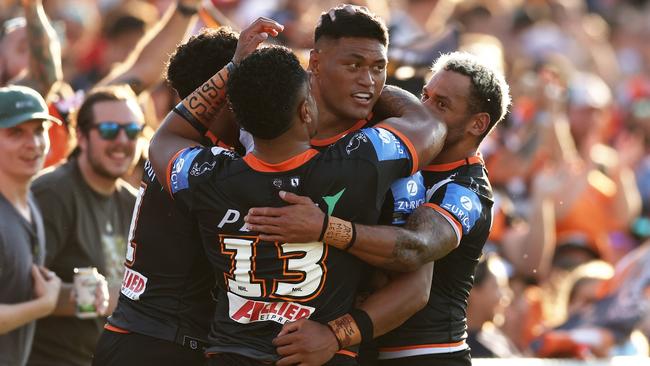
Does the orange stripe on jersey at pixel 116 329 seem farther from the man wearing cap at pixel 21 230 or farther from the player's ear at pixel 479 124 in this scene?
the player's ear at pixel 479 124

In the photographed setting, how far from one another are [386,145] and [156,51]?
4.01 metres

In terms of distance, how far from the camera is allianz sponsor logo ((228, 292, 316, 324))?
5.25 metres

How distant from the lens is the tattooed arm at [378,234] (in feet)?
16.8

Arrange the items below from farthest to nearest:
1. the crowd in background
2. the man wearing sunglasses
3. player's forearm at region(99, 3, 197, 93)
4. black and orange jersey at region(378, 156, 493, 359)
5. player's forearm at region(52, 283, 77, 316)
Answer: the crowd in background < player's forearm at region(99, 3, 197, 93) < the man wearing sunglasses < player's forearm at region(52, 283, 77, 316) < black and orange jersey at region(378, 156, 493, 359)


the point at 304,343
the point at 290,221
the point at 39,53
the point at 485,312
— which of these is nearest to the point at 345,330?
the point at 304,343

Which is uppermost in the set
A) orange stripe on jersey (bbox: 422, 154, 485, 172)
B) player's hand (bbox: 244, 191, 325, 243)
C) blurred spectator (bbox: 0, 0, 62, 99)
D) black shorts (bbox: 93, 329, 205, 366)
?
blurred spectator (bbox: 0, 0, 62, 99)

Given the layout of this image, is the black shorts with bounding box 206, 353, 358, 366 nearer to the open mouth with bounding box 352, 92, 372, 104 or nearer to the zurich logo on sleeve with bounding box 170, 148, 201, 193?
the zurich logo on sleeve with bounding box 170, 148, 201, 193

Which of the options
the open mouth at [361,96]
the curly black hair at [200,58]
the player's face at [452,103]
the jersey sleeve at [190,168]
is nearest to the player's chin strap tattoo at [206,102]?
the jersey sleeve at [190,168]

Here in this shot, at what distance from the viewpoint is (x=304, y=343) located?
5.18 meters

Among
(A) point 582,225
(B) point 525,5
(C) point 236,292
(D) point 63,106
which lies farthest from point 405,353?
(B) point 525,5

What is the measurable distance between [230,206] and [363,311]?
2.36ft

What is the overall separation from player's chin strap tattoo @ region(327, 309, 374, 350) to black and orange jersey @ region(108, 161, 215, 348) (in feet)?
2.80

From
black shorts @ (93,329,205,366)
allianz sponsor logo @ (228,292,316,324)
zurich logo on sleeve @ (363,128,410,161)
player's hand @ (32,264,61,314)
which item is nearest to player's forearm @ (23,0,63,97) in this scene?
player's hand @ (32,264,61,314)

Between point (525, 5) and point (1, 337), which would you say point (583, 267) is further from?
point (525, 5)
